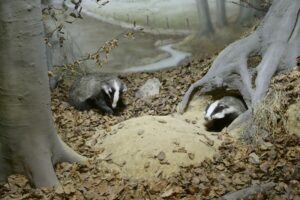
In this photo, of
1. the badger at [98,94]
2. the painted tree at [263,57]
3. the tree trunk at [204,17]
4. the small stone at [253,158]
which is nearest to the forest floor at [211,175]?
the small stone at [253,158]

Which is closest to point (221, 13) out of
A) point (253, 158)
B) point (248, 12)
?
point (248, 12)

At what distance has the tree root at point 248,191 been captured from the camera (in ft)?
12.9

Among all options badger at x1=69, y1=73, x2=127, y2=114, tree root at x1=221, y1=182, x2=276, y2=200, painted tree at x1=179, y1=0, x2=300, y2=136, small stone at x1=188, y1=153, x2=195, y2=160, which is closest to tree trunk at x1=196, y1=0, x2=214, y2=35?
painted tree at x1=179, y1=0, x2=300, y2=136

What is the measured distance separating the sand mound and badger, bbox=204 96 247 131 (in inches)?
23.5

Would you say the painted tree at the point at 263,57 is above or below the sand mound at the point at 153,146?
above

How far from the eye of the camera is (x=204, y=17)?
819 centimetres

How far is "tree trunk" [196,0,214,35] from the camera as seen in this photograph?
8.12 metres

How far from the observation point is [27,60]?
3930mm

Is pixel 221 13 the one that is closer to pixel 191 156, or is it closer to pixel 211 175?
pixel 191 156

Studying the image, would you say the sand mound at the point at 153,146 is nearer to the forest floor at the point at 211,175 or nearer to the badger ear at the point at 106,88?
the forest floor at the point at 211,175

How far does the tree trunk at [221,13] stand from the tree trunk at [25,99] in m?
4.73

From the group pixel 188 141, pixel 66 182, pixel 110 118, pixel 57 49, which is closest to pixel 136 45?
pixel 57 49

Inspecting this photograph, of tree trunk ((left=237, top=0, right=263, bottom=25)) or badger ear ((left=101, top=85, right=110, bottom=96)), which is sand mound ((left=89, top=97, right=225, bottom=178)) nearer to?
badger ear ((left=101, top=85, right=110, bottom=96))

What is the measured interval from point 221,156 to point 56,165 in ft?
5.79
